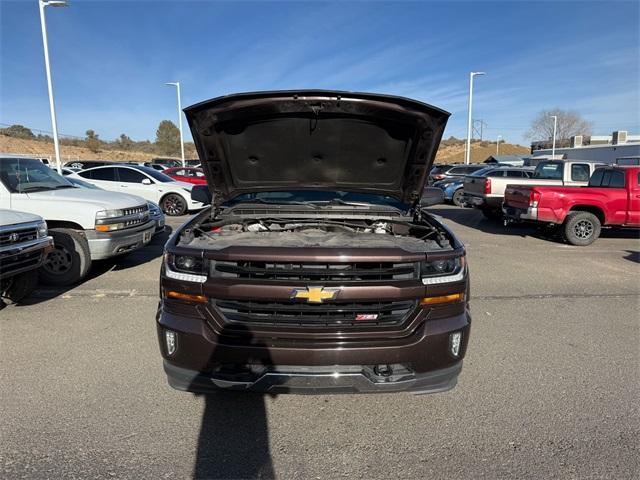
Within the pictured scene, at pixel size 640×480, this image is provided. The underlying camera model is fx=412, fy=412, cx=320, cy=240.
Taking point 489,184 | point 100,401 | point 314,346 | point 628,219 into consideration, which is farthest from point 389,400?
point 489,184

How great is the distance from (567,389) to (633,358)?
106 centimetres

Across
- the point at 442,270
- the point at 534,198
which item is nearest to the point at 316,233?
the point at 442,270

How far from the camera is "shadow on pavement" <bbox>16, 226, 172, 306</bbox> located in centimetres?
527

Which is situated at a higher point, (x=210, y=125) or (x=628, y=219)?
(x=210, y=125)

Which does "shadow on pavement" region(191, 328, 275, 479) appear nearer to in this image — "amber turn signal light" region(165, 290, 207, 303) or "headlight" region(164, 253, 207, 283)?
"amber turn signal light" region(165, 290, 207, 303)

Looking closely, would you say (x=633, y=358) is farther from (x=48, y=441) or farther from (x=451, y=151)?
(x=451, y=151)

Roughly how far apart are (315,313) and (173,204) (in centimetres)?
1114

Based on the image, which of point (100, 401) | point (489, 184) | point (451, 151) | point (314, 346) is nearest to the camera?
point (314, 346)

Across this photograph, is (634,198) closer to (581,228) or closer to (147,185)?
(581,228)

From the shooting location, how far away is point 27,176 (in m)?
6.03

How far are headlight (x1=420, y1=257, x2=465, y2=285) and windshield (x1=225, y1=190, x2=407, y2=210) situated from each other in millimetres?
1226

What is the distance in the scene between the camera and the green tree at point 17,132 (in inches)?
2315

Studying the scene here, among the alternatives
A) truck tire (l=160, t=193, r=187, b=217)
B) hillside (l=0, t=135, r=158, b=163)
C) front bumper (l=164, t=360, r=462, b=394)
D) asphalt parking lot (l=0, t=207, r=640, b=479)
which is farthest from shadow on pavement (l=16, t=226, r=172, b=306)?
hillside (l=0, t=135, r=158, b=163)

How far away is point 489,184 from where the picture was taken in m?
11.9
